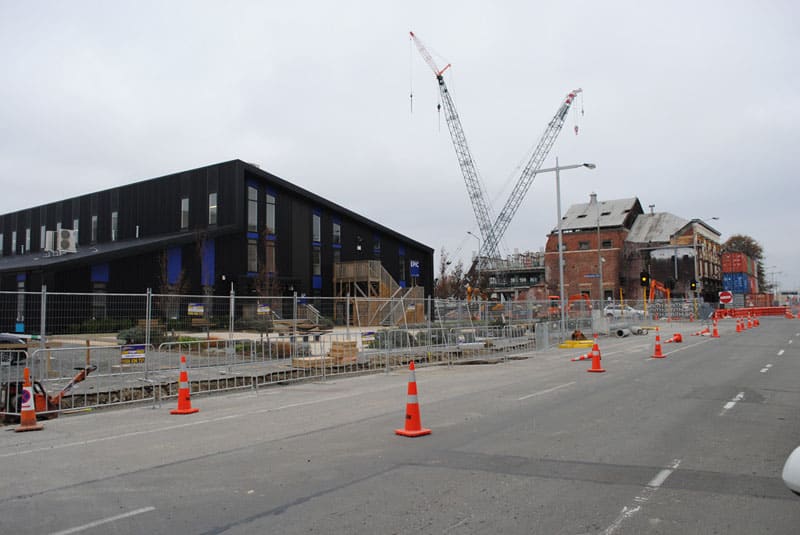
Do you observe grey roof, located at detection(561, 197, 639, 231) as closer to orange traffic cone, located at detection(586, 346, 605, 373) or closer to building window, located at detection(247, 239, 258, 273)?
building window, located at detection(247, 239, 258, 273)

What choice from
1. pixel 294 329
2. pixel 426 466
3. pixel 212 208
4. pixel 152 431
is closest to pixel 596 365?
pixel 294 329

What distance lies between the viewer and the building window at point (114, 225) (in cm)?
4560

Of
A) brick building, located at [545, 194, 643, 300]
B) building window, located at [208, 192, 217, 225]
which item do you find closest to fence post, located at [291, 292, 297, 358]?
building window, located at [208, 192, 217, 225]

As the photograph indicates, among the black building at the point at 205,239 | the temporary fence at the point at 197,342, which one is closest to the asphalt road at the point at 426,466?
the temporary fence at the point at 197,342

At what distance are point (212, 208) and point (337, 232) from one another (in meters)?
10.7

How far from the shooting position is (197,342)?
15.5 m

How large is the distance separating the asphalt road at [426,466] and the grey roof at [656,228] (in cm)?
Result: 7850

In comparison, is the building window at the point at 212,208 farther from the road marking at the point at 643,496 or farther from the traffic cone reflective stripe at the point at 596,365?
the road marking at the point at 643,496

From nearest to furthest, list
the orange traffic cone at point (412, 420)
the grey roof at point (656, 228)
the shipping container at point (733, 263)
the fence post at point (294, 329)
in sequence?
the orange traffic cone at point (412, 420)
the fence post at point (294, 329)
the grey roof at point (656, 228)
the shipping container at point (733, 263)

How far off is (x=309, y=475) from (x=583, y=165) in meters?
25.2

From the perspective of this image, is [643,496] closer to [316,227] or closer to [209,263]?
[209,263]

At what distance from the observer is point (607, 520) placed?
534 centimetres

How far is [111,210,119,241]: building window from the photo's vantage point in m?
45.6

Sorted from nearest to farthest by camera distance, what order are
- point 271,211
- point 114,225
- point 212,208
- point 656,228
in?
point 212,208
point 271,211
point 114,225
point 656,228
